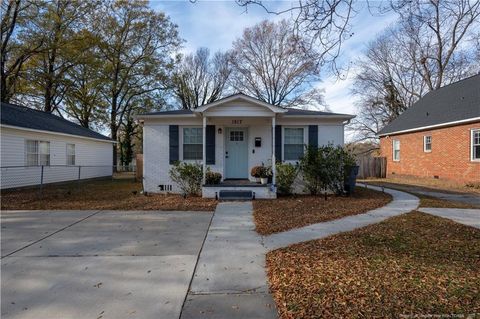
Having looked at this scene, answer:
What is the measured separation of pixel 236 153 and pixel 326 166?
3.62m

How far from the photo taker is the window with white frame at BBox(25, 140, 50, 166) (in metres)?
13.9

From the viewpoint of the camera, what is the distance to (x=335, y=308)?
9.53 feet

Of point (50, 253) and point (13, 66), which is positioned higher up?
point (13, 66)

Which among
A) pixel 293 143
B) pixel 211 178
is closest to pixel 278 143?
pixel 293 143

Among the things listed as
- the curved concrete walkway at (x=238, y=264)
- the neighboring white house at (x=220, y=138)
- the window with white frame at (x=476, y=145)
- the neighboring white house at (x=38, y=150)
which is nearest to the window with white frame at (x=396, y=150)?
the window with white frame at (x=476, y=145)

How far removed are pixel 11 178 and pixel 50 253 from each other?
10.5 m

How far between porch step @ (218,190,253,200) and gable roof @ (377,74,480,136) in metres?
11.5

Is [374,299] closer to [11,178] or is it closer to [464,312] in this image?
[464,312]

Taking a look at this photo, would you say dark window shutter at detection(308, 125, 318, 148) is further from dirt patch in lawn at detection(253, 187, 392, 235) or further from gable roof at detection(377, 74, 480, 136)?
gable roof at detection(377, 74, 480, 136)

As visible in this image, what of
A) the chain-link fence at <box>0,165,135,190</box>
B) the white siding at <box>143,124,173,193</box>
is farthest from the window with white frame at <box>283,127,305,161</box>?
the chain-link fence at <box>0,165,135,190</box>

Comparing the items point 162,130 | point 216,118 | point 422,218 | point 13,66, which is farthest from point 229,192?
point 13,66

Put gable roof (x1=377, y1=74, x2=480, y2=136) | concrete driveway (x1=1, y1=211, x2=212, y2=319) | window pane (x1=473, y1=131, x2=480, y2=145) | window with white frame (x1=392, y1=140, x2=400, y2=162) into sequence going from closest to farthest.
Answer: concrete driveway (x1=1, y1=211, x2=212, y2=319) < window pane (x1=473, y1=131, x2=480, y2=145) < gable roof (x1=377, y1=74, x2=480, y2=136) < window with white frame (x1=392, y1=140, x2=400, y2=162)

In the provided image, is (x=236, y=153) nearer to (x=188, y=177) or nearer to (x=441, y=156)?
(x=188, y=177)

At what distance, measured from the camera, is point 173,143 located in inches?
460
